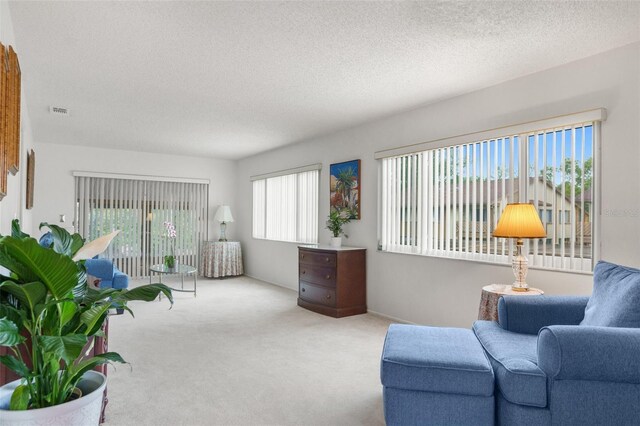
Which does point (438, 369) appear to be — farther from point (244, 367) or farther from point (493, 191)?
point (493, 191)

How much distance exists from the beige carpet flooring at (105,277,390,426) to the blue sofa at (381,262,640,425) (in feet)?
1.70

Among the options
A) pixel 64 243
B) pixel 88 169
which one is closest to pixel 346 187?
pixel 64 243

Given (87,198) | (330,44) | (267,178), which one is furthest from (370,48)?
(87,198)

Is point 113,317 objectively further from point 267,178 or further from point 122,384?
point 267,178

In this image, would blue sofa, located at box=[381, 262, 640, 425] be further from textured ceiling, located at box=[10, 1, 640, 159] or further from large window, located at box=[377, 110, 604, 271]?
textured ceiling, located at box=[10, 1, 640, 159]

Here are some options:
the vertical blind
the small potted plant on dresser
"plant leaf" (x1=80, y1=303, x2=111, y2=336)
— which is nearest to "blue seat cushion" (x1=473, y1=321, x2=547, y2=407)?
"plant leaf" (x1=80, y1=303, x2=111, y2=336)

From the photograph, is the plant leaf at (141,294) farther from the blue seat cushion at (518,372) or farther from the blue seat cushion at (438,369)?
the blue seat cushion at (518,372)

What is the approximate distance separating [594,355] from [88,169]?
7536 mm

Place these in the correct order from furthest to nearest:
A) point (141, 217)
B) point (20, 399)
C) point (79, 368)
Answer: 1. point (141, 217)
2. point (79, 368)
3. point (20, 399)

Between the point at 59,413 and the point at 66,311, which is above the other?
the point at 66,311

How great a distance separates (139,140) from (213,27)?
4.38m

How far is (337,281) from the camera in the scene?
484 centimetres

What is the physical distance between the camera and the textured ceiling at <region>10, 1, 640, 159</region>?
8.04ft

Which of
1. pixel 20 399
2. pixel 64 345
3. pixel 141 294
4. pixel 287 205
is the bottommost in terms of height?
pixel 20 399
